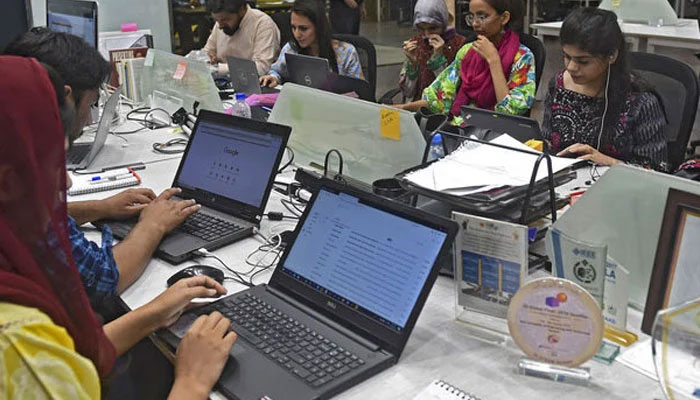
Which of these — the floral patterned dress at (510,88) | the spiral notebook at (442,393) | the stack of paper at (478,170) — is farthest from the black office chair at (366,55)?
the spiral notebook at (442,393)

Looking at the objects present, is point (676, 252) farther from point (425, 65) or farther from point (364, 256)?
point (425, 65)

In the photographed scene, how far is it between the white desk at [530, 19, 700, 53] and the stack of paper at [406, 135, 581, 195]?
10.2ft

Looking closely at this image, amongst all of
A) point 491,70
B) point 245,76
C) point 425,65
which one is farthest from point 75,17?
point 491,70

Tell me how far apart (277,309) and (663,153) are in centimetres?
162

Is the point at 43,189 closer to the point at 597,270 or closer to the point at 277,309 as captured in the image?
the point at 277,309

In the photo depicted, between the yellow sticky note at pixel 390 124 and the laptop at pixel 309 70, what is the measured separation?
3.08ft

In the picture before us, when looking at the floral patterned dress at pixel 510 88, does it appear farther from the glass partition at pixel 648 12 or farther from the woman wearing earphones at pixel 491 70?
the glass partition at pixel 648 12

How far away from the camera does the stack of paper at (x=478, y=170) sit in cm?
140

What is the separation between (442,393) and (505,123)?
3.41ft

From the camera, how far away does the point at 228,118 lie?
6.26ft

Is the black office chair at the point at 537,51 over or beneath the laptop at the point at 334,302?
over

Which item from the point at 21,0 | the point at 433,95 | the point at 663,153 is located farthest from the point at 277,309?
the point at 21,0

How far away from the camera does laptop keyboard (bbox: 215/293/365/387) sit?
1.14 m

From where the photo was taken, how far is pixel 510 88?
2947 mm
